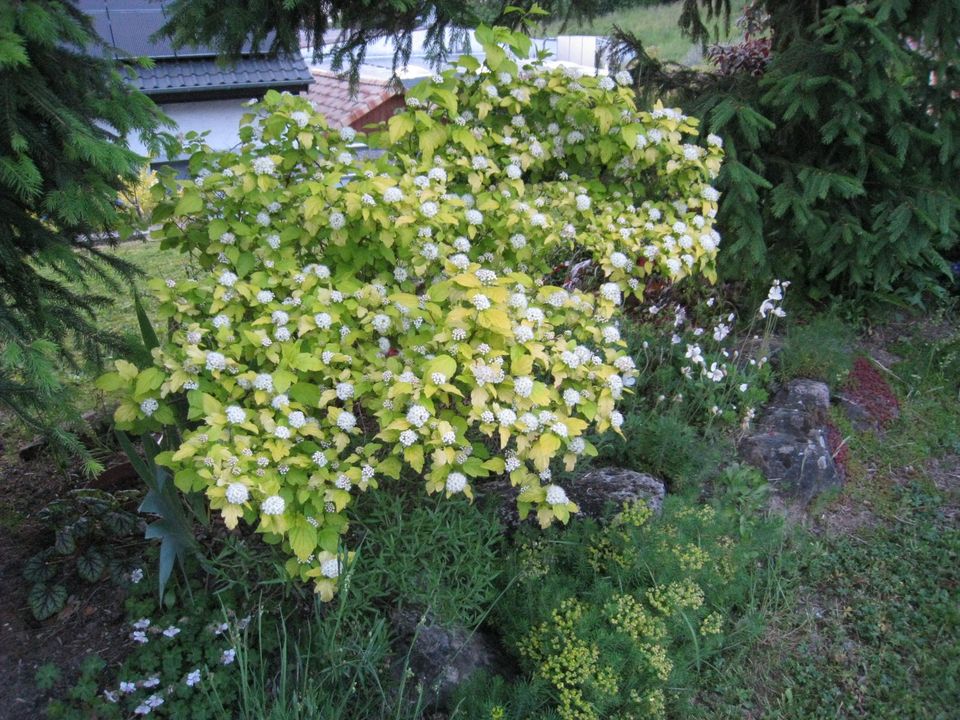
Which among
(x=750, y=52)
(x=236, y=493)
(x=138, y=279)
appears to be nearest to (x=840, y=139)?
(x=750, y=52)

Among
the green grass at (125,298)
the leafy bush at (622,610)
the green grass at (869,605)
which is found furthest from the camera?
the green grass at (125,298)

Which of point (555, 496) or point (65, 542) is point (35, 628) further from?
point (555, 496)

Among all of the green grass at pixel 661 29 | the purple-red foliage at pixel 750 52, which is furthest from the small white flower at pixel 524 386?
the green grass at pixel 661 29

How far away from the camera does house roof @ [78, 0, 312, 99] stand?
24.7ft

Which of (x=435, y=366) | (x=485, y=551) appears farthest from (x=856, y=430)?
(x=435, y=366)

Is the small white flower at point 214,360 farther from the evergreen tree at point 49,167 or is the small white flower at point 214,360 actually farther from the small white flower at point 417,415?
the small white flower at point 417,415

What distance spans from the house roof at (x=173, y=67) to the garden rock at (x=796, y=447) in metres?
5.94

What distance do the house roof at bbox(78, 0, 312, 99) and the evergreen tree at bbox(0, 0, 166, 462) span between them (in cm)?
542

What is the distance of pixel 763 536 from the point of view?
2.79m

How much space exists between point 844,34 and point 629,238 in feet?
6.86

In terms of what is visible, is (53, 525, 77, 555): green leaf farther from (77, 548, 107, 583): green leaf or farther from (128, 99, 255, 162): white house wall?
(128, 99, 255, 162): white house wall

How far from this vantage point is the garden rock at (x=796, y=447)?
10.6ft

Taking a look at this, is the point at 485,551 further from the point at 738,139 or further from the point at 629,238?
the point at 738,139

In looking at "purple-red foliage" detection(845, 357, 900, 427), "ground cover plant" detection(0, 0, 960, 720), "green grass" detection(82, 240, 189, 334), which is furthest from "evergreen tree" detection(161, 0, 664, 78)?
"purple-red foliage" detection(845, 357, 900, 427)
